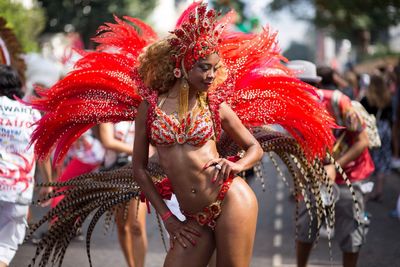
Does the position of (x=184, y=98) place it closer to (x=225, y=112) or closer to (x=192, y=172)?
(x=225, y=112)

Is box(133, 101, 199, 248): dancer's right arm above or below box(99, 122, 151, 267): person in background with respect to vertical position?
above

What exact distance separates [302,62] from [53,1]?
29968 mm

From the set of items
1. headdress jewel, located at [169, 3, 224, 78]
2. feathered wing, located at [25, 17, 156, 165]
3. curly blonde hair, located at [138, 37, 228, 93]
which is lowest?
feathered wing, located at [25, 17, 156, 165]

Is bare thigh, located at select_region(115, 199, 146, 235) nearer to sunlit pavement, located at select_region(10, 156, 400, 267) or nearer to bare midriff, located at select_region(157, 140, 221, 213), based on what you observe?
sunlit pavement, located at select_region(10, 156, 400, 267)

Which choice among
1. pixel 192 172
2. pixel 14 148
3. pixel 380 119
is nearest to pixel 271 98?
pixel 192 172

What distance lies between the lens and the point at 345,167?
690 cm

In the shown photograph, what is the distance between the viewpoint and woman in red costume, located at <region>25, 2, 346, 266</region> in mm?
4562

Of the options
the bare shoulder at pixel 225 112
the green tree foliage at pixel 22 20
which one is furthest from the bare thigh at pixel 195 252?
the green tree foliage at pixel 22 20

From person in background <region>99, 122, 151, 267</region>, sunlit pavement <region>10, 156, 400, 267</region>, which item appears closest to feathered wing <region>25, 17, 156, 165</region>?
person in background <region>99, 122, 151, 267</region>

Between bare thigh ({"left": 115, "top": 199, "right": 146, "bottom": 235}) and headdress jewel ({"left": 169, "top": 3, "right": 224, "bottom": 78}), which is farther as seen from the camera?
bare thigh ({"left": 115, "top": 199, "right": 146, "bottom": 235})

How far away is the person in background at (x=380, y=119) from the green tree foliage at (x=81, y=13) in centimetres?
2387

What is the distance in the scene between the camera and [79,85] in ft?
17.4

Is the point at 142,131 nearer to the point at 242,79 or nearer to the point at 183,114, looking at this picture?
the point at 183,114

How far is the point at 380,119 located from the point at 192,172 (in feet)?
28.6
